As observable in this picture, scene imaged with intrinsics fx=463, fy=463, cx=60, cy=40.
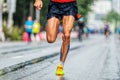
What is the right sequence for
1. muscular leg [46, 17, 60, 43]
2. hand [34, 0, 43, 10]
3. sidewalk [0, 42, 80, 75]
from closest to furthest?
hand [34, 0, 43, 10] → muscular leg [46, 17, 60, 43] → sidewalk [0, 42, 80, 75]

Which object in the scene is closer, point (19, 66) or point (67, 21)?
point (67, 21)

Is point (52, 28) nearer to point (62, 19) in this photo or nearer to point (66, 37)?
point (66, 37)

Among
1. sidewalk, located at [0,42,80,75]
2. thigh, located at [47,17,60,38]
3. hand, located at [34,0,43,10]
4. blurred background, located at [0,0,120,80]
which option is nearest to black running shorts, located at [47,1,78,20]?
thigh, located at [47,17,60,38]

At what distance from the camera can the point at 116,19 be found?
610 feet

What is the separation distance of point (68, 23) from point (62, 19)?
223 mm

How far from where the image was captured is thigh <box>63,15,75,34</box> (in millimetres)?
8203

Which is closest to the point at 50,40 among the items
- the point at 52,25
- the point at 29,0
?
the point at 52,25

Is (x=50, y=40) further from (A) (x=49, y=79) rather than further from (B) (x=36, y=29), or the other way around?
(B) (x=36, y=29)

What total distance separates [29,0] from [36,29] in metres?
21.9

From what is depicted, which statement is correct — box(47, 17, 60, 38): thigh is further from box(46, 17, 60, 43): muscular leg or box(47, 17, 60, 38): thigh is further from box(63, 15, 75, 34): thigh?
box(63, 15, 75, 34): thigh

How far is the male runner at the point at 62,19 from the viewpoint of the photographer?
26.6 feet

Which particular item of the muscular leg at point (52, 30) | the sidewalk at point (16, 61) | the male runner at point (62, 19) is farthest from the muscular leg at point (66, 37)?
the sidewalk at point (16, 61)

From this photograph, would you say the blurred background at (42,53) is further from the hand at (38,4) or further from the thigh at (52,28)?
the hand at (38,4)

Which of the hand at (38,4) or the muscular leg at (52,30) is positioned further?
the muscular leg at (52,30)
